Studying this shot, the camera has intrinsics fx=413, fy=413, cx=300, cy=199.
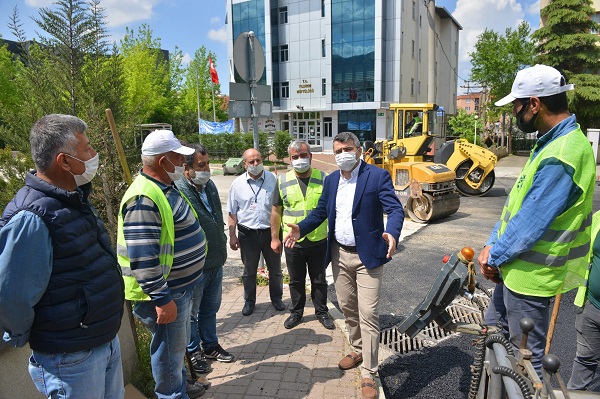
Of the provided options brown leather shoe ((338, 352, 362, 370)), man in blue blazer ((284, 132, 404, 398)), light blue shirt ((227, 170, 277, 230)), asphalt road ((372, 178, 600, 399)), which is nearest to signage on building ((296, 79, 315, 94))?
asphalt road ((372, 178, 600, 399))

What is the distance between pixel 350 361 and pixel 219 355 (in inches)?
47.6

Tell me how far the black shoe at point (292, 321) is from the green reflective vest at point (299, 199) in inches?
34.8

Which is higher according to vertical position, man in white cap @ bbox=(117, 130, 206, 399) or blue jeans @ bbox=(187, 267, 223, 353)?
man in white cap @ bbox=(117, 130, 206, 399)

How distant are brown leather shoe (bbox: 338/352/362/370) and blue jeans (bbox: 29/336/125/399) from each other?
205 centimetres

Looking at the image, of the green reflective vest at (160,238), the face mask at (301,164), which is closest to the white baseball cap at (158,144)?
the green reflective vest at (160,238)

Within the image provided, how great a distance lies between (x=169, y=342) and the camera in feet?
9.09

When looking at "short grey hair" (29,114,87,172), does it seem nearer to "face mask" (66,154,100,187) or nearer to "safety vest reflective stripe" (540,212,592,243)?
"face mask" (66,154,100,187)

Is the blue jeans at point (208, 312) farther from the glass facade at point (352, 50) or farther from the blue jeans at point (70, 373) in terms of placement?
the glass facade at point (352, 50)

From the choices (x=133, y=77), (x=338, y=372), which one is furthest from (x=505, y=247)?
(x=133, y=77)

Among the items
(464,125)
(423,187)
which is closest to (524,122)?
(423,187)

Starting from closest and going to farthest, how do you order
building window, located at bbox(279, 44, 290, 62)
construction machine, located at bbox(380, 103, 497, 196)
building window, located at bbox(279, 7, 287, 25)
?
construction machine, located at bbox(380, 103, 497, 196) → building window, located at bbox(279, 7, 287, 25) → building window, located at bbox(279, 44, 290, 62)

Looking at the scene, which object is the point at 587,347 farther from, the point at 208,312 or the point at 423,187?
the point at 423,187

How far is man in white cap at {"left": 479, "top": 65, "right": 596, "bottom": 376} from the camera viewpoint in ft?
7.23

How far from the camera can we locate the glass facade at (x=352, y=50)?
32.2 meters
